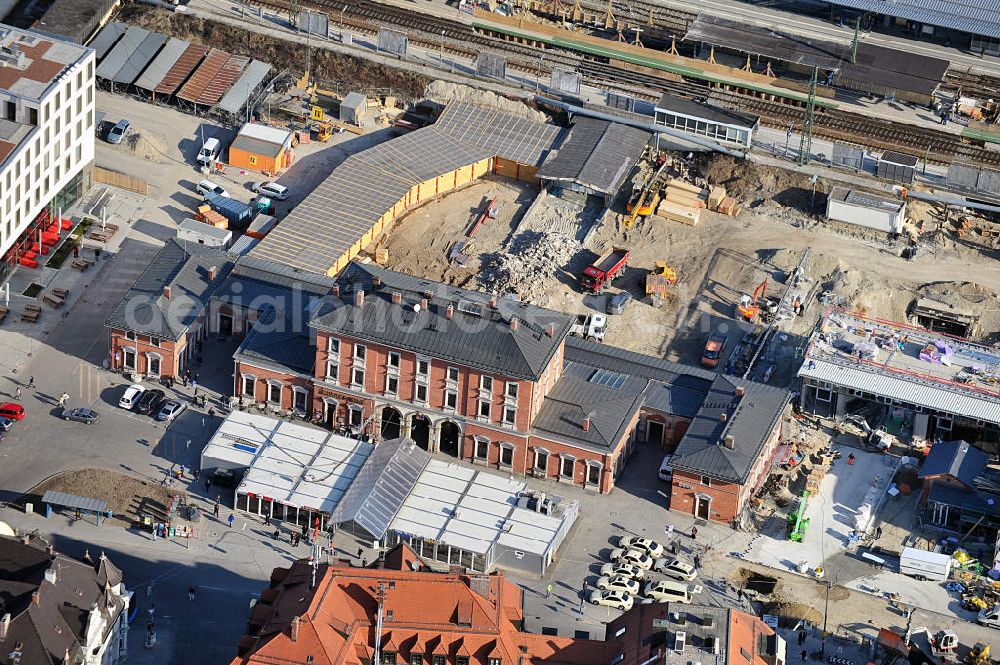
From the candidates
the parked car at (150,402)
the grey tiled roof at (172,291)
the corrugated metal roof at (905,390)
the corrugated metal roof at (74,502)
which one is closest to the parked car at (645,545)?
the corrugated metal roof at (905,390)

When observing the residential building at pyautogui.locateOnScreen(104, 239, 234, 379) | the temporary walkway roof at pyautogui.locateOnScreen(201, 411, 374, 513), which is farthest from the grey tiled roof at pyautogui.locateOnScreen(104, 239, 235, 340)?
the temporary walkway roof at pyautogui.locateOnScreen(201, 411, 374, 513)

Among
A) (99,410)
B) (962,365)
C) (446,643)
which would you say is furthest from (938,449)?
(99,410)

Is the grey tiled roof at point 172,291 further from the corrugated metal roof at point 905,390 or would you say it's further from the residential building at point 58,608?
the corrugated metal roof at point 905,390

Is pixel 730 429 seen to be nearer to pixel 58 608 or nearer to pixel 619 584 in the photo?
pixel 619 584

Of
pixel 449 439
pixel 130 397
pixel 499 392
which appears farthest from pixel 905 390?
pixel 130 397

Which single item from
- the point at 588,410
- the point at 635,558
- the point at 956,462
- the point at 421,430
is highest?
the point at 588,410

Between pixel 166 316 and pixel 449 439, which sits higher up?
pixel 166 316
